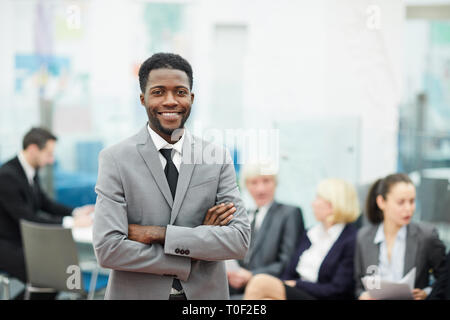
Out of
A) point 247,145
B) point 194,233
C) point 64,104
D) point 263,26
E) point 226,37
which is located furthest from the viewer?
point 64,104

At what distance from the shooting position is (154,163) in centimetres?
224

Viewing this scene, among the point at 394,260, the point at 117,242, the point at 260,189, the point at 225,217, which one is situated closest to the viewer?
the point at 117,242

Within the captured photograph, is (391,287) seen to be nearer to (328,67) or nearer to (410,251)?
(410,251)

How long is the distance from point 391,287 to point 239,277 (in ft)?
3.20

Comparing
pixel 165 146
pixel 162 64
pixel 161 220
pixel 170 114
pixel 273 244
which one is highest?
pixel 162 64

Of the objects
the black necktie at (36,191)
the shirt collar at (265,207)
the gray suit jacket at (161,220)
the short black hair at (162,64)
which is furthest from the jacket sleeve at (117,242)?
the black necktie at (36,191)

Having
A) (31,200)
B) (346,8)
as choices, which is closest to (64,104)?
(31,200)

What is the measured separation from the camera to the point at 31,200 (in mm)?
4660

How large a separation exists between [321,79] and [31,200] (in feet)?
8.70

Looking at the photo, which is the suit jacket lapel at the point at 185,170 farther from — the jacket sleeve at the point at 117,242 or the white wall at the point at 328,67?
the white wall at the point at 328,67

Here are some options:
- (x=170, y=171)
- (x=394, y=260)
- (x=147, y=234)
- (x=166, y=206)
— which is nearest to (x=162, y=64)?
(x=170, y=171)

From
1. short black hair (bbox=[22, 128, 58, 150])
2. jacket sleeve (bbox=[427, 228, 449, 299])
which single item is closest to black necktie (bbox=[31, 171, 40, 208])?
short black hair (bbox=[22, 128, 58, 150])

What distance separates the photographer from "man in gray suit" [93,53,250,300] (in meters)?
2.18
